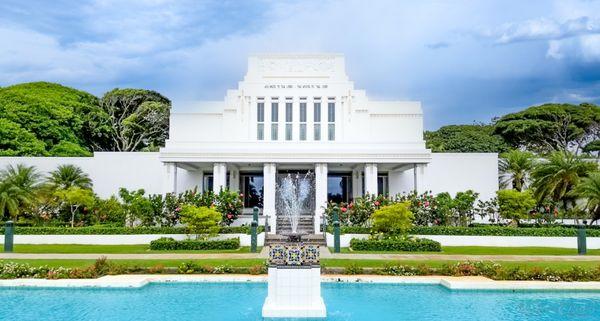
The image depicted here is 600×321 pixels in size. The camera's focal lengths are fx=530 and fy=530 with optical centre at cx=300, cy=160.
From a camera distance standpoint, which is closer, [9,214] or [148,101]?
[9,214]

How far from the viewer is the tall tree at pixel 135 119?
48.5m

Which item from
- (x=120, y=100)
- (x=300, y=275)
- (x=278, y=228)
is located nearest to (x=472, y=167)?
(x=278, y=228)

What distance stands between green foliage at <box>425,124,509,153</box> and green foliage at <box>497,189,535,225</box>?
2201 centimetres

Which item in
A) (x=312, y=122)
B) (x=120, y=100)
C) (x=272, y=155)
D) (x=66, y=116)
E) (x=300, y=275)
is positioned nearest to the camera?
(x=300, y=275)

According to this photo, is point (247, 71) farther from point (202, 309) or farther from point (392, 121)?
point (202, 309)

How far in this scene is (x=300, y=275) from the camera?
10.2 meters

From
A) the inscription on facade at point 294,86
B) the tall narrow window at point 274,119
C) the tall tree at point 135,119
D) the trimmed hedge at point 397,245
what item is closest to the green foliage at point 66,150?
the tall tree at point 135,119

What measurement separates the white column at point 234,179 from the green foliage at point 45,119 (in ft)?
50.0

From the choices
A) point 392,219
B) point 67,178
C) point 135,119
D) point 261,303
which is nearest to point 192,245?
point 392,219

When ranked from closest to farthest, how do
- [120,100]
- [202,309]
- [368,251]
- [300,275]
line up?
[300,275]
[202,309]
[368,251]
[120,100]

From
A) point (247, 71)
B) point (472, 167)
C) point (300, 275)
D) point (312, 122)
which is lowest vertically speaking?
point (300, 275)

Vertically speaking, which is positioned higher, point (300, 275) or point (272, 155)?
point (272, 155)

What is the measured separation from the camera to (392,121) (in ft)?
101

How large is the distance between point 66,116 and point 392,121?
25450 millimetres
